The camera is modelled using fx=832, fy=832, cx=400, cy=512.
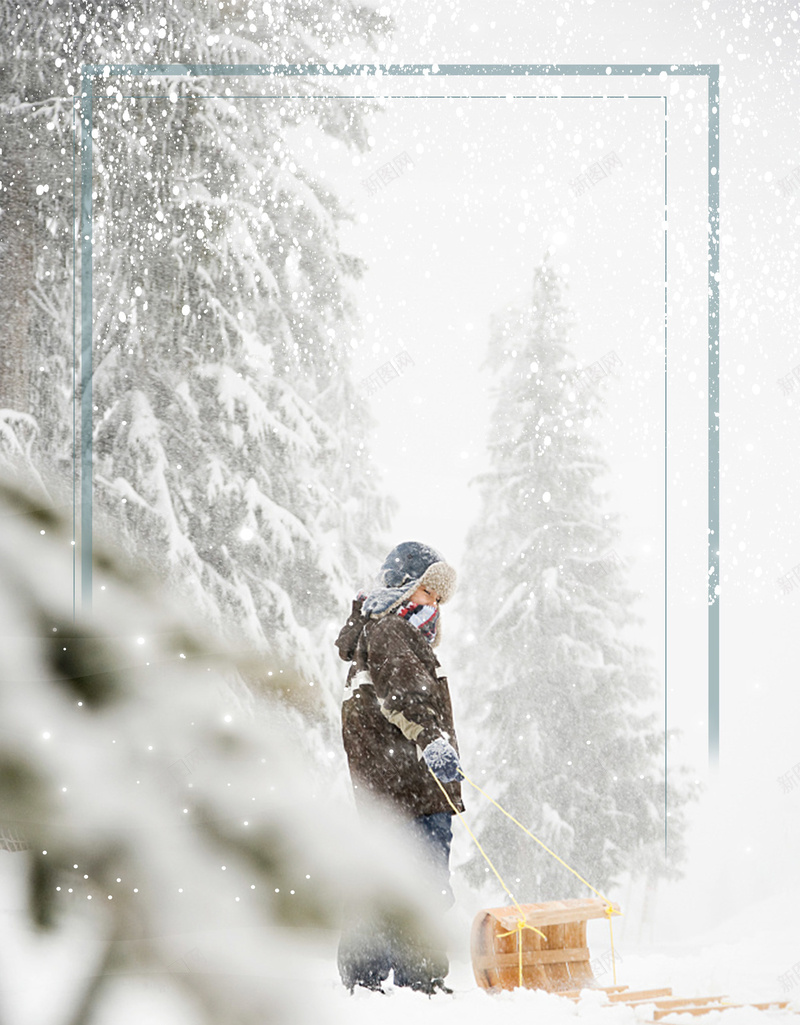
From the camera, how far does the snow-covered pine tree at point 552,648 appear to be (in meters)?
3.43

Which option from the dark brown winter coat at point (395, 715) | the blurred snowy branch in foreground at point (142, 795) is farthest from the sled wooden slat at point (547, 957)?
the blurred snowy branch in foreground at point (142, 795)

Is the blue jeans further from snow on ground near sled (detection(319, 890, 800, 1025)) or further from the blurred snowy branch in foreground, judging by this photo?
the blurred snowy branch in foreground

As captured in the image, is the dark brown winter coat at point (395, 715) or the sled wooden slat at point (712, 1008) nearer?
the sled wooden slat at point (712, 1008)

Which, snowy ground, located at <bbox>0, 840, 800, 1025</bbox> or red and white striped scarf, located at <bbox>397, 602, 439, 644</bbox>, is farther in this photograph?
red and white striped scarf, located at <bbox>397, 602, 439, 644</bbox>

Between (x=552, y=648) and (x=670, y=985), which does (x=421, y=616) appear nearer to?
(x=552, y=648)

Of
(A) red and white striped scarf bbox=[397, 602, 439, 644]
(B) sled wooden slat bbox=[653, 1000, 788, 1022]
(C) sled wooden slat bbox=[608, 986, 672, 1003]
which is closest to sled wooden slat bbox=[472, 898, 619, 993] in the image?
(C) sled wooden slat bbox=[608, 986, 672, 1003]

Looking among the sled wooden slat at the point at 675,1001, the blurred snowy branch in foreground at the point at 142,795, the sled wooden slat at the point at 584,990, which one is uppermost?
the blurred snowy branch in foreground at the point at 142,795

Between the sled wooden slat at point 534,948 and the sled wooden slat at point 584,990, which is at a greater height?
the sled wooden slat at point 534,948

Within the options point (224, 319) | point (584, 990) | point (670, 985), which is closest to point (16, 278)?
point (224, 319)

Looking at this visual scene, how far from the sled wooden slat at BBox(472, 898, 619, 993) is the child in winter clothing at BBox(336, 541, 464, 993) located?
15 cm

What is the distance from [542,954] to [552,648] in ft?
4.16

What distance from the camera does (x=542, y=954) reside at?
2.50 m

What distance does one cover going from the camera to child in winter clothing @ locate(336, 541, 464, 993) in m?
2.49

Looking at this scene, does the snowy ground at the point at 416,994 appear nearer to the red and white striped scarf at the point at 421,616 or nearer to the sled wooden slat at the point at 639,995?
the sled wooden slat at the point at 639,995
